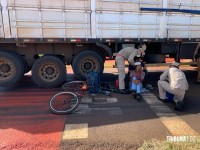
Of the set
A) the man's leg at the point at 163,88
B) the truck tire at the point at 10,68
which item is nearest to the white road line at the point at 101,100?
the man's leg at the point at 163,88

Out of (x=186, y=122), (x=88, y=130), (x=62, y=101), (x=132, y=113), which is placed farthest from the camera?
(x=62, y=101)

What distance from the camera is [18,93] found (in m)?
7.19

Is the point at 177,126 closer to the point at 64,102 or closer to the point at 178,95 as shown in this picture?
the point at 178,95

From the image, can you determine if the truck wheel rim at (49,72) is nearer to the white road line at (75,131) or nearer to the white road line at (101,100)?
the white road line at (101,100)

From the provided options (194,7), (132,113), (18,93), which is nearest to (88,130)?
(132,113)

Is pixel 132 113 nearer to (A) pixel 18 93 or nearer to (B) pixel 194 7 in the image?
(A) pixel 18 93

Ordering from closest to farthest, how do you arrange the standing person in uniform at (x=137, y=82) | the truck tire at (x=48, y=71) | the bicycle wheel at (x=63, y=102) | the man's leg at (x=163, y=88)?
the bicycle wheel at (x=63, y=102) → the man's leg at (x=163, y=88) → the standing person in uniform at (x=137, y=82) → the truck tire at (x=48, y=71)

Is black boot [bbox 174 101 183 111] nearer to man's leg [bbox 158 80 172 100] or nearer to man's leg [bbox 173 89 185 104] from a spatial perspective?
man's leg [bbox 173 89 185 104]

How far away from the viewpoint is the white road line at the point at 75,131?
427 cm

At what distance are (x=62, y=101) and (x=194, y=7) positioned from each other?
19.3ft

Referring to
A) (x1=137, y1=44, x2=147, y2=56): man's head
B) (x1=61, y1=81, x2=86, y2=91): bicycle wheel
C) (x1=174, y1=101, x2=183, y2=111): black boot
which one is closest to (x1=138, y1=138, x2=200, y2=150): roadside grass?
(x1=174, y1=101, x2=183, y2=111): black boot

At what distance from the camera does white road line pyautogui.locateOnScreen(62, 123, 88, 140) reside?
427 centimetres

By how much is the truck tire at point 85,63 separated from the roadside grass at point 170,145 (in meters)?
4.35

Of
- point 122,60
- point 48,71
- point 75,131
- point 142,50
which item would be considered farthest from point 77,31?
point 75,131
